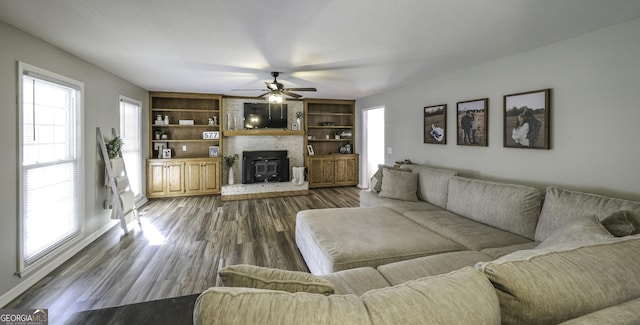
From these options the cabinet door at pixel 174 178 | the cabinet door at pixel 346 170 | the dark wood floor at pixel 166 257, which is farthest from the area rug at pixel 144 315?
the cabinet door at pixel 346 170

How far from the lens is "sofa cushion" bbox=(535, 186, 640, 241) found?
2006 millimetres

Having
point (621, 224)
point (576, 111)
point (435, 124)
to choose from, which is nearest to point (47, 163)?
point (621, 224)

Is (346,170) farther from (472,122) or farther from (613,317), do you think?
(613,317)

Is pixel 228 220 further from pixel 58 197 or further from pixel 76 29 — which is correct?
pixel 76 29

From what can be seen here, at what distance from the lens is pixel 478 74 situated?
145 inches

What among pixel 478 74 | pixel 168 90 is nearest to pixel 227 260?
pixel 478 74

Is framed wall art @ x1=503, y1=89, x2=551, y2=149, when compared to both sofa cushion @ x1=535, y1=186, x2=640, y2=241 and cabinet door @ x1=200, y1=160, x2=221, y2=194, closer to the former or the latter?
sofa cushion @ x1=535, y1=186, x2=640, y2=241

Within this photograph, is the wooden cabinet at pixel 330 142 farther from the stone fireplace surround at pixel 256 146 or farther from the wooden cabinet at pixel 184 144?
the wooden cabinet at pixel 184 144

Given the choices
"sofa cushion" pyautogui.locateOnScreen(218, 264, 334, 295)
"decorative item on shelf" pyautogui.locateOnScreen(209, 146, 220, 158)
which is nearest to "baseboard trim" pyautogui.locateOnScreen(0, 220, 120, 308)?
"sofa cushion" pyautogui.locateOnScreen(218, 264, 334, 295)

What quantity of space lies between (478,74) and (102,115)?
526 centimetres

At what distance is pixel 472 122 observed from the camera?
3795 mm

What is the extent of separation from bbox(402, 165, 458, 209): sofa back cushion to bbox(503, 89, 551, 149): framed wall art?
0.79m

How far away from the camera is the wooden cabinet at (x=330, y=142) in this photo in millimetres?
7227

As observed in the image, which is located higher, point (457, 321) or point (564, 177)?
point (564, 177)
